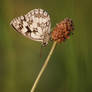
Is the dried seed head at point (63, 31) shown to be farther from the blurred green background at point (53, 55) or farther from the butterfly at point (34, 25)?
the blurred green background at point (53, 55)

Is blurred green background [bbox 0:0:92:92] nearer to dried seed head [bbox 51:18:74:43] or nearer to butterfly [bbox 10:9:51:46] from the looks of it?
butterfly [bbox 10:9:51:46]

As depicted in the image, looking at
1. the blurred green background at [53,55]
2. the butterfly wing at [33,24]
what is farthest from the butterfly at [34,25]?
the blurred green background at [53,55]

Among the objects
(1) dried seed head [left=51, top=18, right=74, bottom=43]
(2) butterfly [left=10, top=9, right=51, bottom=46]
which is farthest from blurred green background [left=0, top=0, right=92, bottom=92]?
(1) dried seed head [left=51, top=18, right=74, bottom=43]

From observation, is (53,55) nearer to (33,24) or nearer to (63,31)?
(33,24)

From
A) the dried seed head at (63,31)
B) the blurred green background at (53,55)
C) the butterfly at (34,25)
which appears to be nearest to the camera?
the dried seed head at (63,31)

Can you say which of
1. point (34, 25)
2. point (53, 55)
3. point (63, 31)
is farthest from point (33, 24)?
point (53, 55)
